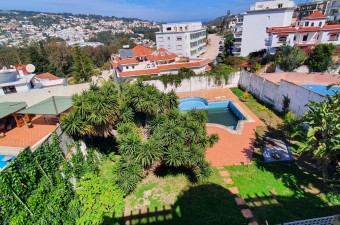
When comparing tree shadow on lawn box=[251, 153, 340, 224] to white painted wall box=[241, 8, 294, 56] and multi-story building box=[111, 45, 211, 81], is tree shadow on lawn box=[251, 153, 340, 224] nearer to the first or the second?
multi-story building box=[111, 45, 211, 81]

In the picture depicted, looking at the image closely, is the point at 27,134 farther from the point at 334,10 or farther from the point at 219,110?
the point at 334,10

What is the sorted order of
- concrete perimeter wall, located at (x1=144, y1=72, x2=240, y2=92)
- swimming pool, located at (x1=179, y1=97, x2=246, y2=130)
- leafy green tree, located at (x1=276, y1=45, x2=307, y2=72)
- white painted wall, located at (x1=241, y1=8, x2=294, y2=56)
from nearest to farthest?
swimming pool, located at (x1=179, y1=97, x2=246, y2=130) → leafy green tree, located at (x1=276, y1=45, x2=307, y2=72) → concrete perimeter wall, located at (x1=144, y1=72, x2=240, y2=92) → white painted wall, located at (x1=241, y1=8, x2=294, y2=56)

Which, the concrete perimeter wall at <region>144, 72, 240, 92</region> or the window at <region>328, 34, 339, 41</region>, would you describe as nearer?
the concrete perimeter wall at <region>144, 72, 240, 92</region>

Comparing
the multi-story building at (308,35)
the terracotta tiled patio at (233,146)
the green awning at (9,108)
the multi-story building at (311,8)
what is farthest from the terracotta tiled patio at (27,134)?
the multi-story building at (311,8)

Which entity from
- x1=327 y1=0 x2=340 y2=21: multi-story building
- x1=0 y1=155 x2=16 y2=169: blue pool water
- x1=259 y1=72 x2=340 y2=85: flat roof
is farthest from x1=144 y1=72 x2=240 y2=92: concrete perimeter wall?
x1=327 y1=0 x2=340 y2=21: multi-story building

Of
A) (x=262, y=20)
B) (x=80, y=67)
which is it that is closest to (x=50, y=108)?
(x=80, y=67)

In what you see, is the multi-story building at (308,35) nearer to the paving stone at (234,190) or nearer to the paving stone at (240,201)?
the paving stone at (234,190)

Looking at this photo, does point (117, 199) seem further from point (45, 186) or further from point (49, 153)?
point (49, 153)
